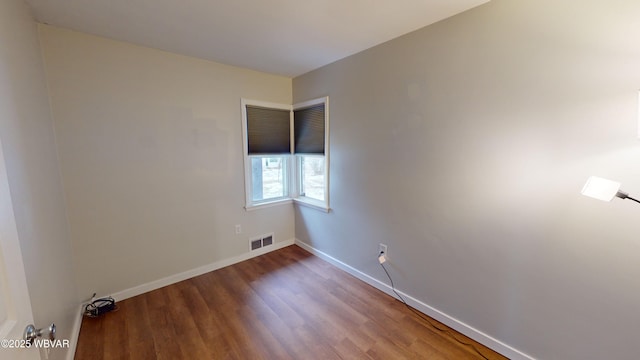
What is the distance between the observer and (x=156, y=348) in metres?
1.83

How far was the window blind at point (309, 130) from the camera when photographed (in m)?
3.12

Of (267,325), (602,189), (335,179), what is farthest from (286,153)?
(602,189)

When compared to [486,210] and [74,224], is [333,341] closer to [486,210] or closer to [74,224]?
[486,210]

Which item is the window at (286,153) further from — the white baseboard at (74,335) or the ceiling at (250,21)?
the white baseboard at (74,335)

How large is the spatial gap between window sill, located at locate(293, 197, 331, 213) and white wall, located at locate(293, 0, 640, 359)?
80 centimetres

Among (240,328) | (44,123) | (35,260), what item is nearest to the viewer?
(35,260)

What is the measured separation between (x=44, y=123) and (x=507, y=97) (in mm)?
3219

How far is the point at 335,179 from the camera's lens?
2.95 meters

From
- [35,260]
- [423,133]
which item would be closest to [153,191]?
[35,260]

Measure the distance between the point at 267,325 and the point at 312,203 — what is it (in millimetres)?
1604

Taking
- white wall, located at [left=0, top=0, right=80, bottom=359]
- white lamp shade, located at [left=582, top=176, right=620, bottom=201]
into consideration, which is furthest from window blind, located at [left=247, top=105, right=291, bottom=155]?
white lamp shade, located at [left=582, top=176, right=620, bottom=201]

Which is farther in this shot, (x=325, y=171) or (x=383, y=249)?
(x=325, y=171)

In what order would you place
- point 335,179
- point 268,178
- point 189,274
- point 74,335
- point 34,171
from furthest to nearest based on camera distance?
point 268,178 → point 335,179 → point 189,274 → point 74,335 → point 34,171

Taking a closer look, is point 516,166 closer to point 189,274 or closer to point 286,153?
point 286,153
